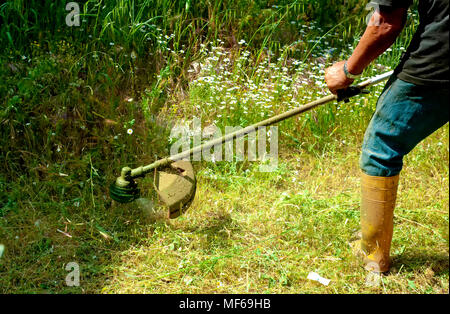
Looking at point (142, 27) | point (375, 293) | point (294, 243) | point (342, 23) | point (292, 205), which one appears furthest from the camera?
point (342, 23)

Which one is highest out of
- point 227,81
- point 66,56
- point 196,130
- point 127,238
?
point 66,56

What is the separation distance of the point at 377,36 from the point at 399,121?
0.41m

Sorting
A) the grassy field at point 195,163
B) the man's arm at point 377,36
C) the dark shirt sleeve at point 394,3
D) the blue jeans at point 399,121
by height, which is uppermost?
the dark shirt sleeve at point 394,3

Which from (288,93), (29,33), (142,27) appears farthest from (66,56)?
(288,93)

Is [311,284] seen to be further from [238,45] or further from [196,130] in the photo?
[238,45]

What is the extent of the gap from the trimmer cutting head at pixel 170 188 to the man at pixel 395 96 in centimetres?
106

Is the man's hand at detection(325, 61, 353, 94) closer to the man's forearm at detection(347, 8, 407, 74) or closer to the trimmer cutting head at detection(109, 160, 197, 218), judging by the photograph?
the man's forearm at detection(347, 8, 407, 74)

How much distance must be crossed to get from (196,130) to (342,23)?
2.02 meters

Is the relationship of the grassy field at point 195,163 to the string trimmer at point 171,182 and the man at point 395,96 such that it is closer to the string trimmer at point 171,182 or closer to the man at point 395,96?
the string trimmer at point 171,182

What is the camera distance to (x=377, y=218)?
2.58m

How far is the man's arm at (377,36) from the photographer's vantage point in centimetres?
222

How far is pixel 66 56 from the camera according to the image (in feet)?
12.9

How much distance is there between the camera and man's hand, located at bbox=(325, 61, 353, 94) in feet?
8.45

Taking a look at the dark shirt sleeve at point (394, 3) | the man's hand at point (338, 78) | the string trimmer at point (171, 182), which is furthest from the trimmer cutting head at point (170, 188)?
the dark shirt sleeve at point (394, 3)
